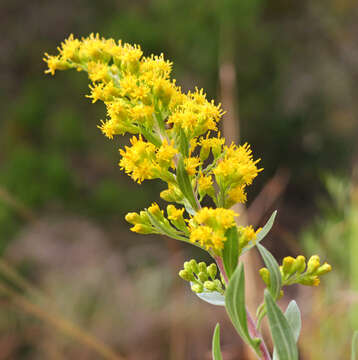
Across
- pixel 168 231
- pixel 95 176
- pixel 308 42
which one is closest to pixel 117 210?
pixel 95 176

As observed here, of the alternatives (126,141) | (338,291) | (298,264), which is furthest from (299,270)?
(126,141)

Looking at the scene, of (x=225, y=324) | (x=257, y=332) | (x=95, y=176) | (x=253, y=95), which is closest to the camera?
(x=257, y=332)

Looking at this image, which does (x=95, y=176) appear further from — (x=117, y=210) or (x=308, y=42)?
(x=308, y=42)

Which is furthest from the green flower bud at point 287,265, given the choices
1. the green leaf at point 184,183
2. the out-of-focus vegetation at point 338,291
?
the out-of-focus vegetation at point 338,291

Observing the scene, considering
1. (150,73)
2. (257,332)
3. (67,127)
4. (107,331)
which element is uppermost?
(67,127)

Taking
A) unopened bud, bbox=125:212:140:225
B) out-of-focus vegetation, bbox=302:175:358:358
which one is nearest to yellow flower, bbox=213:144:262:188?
unopened bud, bbox=125:212:140:225
